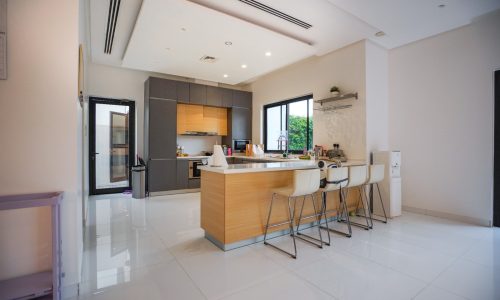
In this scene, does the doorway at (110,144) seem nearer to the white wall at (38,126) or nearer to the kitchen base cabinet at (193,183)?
the kitchen base cabinet at (193,183)

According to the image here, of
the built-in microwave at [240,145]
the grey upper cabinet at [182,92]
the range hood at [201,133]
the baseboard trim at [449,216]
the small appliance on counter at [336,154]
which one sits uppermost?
the grey upper cabinet at [182,92]

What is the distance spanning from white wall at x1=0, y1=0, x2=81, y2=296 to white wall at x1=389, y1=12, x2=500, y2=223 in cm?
483

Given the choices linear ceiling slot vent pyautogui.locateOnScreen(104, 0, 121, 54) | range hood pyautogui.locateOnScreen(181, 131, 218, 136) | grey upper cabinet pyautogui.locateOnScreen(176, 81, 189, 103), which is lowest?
range hood pyautogui.locateOnScreen(181, 131, 218, 136)

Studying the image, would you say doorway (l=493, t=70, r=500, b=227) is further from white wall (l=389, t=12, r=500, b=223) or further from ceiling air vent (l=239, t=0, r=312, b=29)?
ceiling air vent (l=239, t=0, r=312, b=29)

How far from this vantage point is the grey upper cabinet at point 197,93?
19.7ft

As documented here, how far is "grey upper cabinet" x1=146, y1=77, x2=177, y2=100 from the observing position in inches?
215

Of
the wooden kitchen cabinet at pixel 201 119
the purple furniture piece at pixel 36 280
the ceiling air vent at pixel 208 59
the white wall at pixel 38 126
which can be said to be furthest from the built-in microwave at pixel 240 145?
the purple furniture piece at pixel 36 280

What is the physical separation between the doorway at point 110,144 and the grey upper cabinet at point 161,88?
843mm

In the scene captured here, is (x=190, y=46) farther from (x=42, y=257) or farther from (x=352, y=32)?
(x=42, y=257)

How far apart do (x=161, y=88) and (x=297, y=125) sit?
11.0 ft

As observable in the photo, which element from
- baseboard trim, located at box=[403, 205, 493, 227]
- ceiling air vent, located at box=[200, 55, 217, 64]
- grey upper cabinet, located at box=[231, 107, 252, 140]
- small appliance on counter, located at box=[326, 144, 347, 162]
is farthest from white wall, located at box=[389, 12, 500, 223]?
grey upper cabinet, located at box=[231, 107, 252, 140]

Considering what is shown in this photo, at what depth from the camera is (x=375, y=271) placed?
2.19 meters

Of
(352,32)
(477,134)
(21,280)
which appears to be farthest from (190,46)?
(477,134)

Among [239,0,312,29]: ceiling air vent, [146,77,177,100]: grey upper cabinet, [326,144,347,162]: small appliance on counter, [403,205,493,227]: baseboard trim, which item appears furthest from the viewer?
[146,77,177,100]: grey upper cabinet
